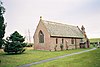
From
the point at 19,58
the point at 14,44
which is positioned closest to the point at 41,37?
the point at 14,44

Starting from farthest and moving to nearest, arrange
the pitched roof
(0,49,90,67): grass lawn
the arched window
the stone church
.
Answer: the arched window → the pitched roof → the stone church → (0,49,90,67): grass lawn

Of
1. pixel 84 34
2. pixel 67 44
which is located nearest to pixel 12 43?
pixel 67 44

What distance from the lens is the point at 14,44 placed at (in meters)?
33.9

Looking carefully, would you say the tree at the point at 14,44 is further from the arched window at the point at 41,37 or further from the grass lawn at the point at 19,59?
the arched window at the point at 41,37

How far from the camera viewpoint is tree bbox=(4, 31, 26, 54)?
33688 mm

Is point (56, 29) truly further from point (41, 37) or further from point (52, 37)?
point (41, 37)

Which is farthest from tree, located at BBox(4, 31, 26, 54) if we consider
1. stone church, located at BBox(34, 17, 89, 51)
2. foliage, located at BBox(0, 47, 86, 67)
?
stone church, located at BBox(34, 17, 89, 51)

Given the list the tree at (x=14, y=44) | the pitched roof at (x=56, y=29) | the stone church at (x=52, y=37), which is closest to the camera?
the tree at (x=14, y=44)

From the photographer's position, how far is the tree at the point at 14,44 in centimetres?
3369

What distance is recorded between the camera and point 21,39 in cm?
3553

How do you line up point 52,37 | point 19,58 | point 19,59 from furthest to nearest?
point 52,37 → point 19,58 → point 19,59

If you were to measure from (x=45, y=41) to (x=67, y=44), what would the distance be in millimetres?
9277

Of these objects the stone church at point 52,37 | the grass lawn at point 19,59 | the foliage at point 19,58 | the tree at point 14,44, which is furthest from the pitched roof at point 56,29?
the grass lawn at point 19,59

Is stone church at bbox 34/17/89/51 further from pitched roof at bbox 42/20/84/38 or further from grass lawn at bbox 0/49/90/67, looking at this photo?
grass lawn at bbox 0/49/90/67
